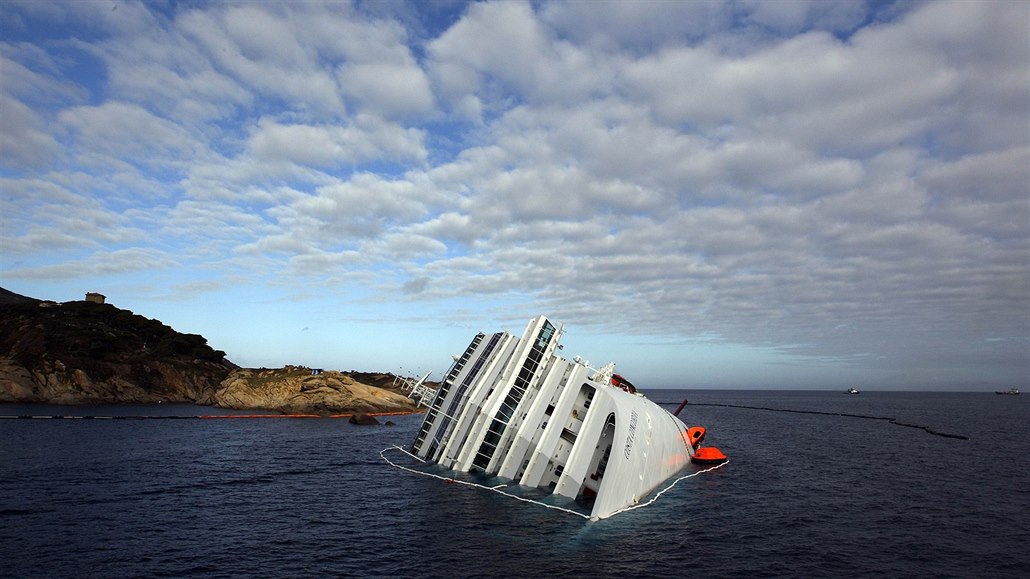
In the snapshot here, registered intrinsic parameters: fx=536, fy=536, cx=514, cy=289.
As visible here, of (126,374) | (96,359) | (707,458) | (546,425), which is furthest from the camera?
(126,374)

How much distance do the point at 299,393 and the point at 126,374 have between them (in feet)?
164

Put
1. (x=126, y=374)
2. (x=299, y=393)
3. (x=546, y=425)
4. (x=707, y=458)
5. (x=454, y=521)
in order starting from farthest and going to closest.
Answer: (x=126, y=374) < (x=299, y=393) < (x=707, y=458) < (x=546, y=425) < (x=454, y=521)

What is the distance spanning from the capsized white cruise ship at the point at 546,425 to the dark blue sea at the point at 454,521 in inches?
97.8

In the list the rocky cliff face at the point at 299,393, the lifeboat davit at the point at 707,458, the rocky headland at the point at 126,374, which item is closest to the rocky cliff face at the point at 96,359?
the rocky headland at the point at 126,374

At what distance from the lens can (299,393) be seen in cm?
11756

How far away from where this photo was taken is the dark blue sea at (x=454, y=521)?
92.1ft

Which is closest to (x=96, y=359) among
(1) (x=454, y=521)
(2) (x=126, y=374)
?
(2) (x=126, y=374)

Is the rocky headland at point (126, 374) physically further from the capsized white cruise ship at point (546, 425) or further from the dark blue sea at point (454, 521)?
the capsized white cruise ship at point (546, 425)

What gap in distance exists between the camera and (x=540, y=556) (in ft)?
94.4

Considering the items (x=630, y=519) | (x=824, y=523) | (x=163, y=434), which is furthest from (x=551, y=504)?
(x=163, y=434)

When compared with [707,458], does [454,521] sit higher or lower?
lower

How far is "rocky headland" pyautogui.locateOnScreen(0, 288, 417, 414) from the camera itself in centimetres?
11881

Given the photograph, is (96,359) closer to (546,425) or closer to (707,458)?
(546,425)

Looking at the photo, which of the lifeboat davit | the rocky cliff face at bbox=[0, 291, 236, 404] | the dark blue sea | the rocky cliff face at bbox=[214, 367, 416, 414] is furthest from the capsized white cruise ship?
the rocky cliff face at bbox=[0, 291, 236, 404]
